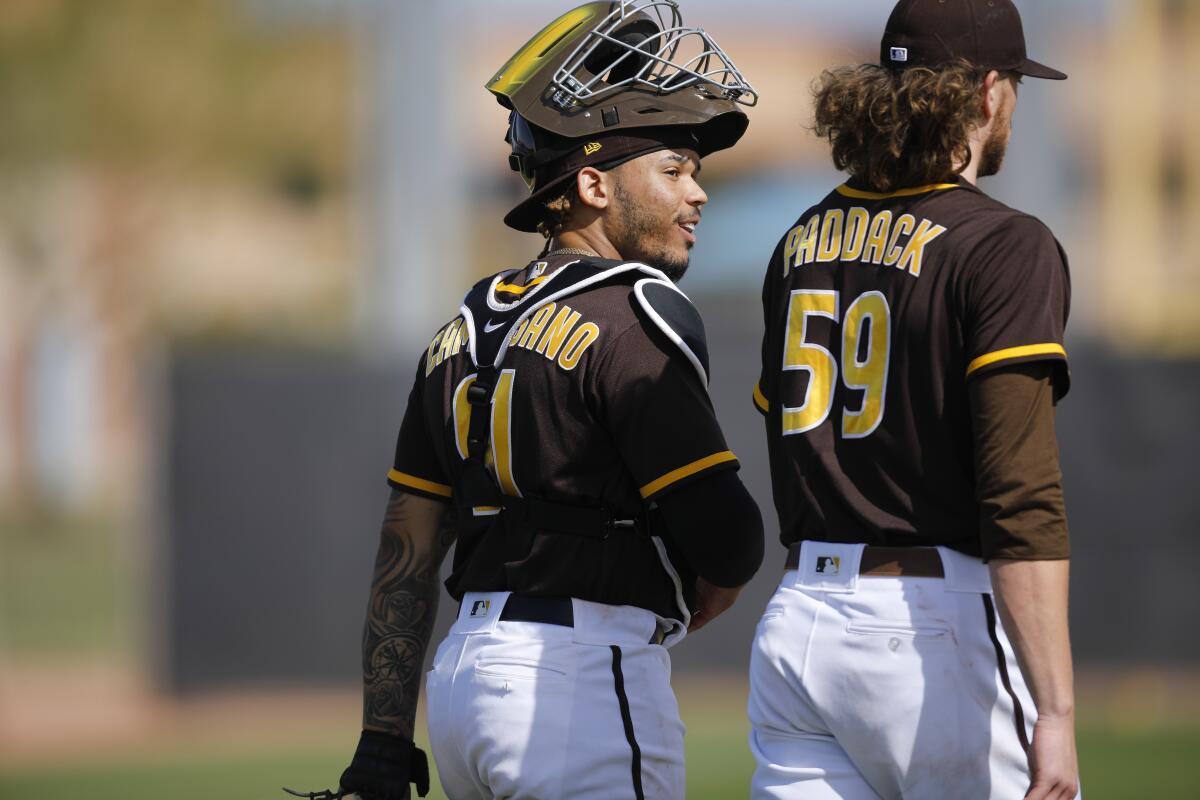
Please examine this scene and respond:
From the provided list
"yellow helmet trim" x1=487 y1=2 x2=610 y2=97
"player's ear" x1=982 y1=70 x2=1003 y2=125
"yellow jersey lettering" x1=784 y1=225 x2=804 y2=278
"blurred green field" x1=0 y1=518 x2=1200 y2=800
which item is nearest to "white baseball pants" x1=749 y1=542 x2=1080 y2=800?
"yellow jersey lettering" x1=784 y1=225 x2=804 y2=278

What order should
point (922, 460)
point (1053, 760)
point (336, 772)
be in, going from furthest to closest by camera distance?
point (336, 772) → point (922, 460) → point (1053, 760)

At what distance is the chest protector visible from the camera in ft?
9.84

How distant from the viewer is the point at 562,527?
3016 mm

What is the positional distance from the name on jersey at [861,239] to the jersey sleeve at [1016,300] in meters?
0.12

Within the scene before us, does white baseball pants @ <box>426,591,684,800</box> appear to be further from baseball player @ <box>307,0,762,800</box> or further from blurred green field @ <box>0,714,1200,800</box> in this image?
blurred green field @ <box>0,714,1200,800</box>

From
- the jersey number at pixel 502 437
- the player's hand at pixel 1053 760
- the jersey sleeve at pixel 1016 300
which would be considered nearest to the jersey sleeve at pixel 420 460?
the jersey number at pixel 502 437

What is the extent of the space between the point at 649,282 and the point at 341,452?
8.14 m

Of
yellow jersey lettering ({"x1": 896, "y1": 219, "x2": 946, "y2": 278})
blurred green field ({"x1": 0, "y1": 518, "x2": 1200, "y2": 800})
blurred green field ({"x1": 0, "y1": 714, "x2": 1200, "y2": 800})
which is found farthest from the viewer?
blurred green field ({"x1": 0, "y1": 518, "x2": 1200, "y2": 800})

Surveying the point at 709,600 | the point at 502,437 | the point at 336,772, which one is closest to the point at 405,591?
the point at 502,437

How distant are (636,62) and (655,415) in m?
0.91

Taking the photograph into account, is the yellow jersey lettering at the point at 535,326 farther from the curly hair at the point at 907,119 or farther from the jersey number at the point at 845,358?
the curly hair at the point at 907,119

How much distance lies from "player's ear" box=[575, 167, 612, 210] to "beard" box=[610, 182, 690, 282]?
26 mm

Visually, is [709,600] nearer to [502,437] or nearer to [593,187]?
[502,437]

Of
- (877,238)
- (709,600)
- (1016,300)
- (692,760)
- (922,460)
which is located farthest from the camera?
(692,760)
